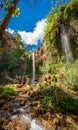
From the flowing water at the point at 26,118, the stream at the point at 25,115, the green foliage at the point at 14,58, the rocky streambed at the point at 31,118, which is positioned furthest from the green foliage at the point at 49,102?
the green foliage at the point at 14,58

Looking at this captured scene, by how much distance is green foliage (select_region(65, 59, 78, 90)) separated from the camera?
14.1m

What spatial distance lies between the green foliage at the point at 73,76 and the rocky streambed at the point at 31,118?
8.01 ft

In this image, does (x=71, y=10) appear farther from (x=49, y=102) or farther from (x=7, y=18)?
(x=7, y=18)

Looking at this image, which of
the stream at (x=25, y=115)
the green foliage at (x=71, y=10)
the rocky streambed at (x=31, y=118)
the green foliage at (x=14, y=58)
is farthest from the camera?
the green foliage at (x=14, y=58)

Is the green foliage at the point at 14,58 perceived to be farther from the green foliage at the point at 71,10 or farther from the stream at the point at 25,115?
the stream at the point at 25,115

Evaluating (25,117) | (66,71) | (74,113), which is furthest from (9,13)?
(66,71)

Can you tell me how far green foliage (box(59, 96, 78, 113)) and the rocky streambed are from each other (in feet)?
1.51

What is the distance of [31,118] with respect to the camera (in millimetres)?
10672

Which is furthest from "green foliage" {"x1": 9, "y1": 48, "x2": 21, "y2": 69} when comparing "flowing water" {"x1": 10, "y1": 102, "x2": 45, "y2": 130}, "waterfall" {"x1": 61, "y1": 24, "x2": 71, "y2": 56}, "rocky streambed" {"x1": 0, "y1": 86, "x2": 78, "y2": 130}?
"flowing water" {"x1": 10, "y1": 102, "x2": 45, "y2": 130}

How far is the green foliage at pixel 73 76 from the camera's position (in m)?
14.1

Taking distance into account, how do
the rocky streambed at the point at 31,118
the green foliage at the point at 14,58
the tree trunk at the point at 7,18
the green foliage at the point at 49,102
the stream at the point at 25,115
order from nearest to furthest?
the tree trunk at the point at 7,18 → the rocky streambed at the point at 31,118 → the stream at the point at 25,115 → the green foliage at the point at 49,102 → the green foliage at the point at 14,58

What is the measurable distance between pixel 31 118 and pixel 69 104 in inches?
76.6

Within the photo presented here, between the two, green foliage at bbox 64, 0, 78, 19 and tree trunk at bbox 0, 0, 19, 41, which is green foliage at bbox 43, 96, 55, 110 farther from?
green foliage at bbox 64, 0, 78, 19

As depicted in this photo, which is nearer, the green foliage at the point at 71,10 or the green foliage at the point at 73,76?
the green foliage at the point at 73,76
